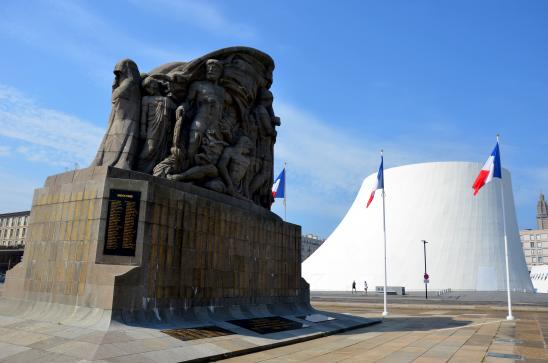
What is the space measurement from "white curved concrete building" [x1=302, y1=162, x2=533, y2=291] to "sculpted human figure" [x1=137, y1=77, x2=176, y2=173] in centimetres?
3205

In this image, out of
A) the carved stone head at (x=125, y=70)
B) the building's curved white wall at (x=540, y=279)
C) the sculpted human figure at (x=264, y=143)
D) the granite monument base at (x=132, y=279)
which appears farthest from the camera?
the building's curved white wall at (x=540, y=279)

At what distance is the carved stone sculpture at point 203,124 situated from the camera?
395 inches

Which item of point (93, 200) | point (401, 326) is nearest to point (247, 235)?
point (93, 200)

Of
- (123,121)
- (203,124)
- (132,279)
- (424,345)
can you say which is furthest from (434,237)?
(132,279)

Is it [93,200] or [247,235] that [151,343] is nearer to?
[93,200]

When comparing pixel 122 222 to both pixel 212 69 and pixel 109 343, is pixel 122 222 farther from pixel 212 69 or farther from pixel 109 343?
pixel 212 69

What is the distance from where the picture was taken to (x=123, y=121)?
9953 millimetres

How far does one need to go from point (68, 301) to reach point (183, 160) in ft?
12.9

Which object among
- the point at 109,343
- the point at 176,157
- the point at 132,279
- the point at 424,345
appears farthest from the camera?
the point at 176,157

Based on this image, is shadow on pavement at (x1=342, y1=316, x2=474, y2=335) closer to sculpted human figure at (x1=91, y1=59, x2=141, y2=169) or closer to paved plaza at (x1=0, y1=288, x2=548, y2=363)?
paved plaza at (x1=0, y1=288, x2=548, y2=363)

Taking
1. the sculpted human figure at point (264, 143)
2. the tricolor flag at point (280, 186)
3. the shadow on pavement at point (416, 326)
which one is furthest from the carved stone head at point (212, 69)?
the tricolor flag at point (280, 186)

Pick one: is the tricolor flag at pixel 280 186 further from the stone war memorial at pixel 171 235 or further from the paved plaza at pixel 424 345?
the paved plaza at pixel 424 345

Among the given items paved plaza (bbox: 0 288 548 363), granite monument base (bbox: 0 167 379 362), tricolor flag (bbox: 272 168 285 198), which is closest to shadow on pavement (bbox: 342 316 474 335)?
paved plaza (bbox: 0 288 548 363)

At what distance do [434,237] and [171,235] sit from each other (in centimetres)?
3363
